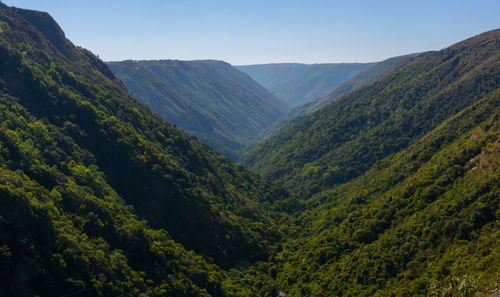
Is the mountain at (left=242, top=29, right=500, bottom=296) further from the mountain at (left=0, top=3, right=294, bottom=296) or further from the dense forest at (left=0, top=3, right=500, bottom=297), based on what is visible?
the mountain at (left=0, top=3, right=294, bottom=296)

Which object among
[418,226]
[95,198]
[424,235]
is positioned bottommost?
[424,235]

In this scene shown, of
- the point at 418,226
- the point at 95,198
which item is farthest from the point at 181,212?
the point at 418,226

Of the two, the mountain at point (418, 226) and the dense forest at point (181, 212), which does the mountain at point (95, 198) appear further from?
the mountain at point (418, 226)

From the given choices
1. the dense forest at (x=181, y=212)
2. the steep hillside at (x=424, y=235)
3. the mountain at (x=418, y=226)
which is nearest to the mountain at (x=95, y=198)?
the dense forest at (x=181, y=212)

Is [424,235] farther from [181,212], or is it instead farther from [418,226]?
[181,212]

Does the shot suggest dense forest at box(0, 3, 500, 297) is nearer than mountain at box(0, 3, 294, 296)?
No

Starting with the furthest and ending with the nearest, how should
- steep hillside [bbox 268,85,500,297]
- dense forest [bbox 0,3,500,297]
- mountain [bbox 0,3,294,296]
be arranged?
steep hillside [bbox 268,85,500,297] < dense forest [bbox 0,3,500,297] < mountain [bbox 0,3,294,296]

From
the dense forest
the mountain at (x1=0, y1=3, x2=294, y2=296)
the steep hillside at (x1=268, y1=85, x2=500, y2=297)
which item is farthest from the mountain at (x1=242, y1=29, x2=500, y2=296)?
the mountain at (x1=0, y1=3, x2=294, y2=296)
